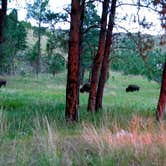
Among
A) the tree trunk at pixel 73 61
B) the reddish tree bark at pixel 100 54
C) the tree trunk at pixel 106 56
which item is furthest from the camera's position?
the tree trunk at pixel 106 56

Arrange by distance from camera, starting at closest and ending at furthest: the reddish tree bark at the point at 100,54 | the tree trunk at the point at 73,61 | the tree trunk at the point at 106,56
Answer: the tree trunk at the point at 73,61 → the reddish tree bark at the point at 100,54 → the tree trunk at the point at 106,56

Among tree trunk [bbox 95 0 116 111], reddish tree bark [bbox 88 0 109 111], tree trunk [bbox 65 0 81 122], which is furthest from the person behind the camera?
tree trunk [bbox 95 0 116 111]

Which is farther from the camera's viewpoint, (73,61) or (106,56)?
(106,56)

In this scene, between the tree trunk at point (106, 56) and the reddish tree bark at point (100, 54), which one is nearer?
the reddish tree bark at point (100, 54)

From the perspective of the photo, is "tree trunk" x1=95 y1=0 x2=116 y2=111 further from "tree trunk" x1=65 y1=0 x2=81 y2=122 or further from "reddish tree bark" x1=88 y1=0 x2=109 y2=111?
"tree trunk" x1=65 y1=0 x2=81 y2=122

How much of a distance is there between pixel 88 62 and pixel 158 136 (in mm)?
53209

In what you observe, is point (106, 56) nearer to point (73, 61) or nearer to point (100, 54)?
point (100, 54)

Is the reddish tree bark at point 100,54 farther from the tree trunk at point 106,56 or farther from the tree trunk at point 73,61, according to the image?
the tree trunk at point 73,61

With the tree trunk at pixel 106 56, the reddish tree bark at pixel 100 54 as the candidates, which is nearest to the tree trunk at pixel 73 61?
the reddish tree bark at pixel 100 54

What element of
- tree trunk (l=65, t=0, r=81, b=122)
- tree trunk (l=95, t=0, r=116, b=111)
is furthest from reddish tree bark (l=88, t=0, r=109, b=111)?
tree trunk (l=65, t=0, r=81, b=122)

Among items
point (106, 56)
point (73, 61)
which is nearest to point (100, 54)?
point (106, 56)

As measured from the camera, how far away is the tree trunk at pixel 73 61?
40.8ft

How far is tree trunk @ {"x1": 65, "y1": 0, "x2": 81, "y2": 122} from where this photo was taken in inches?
490

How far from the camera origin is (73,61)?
12.6 meters
